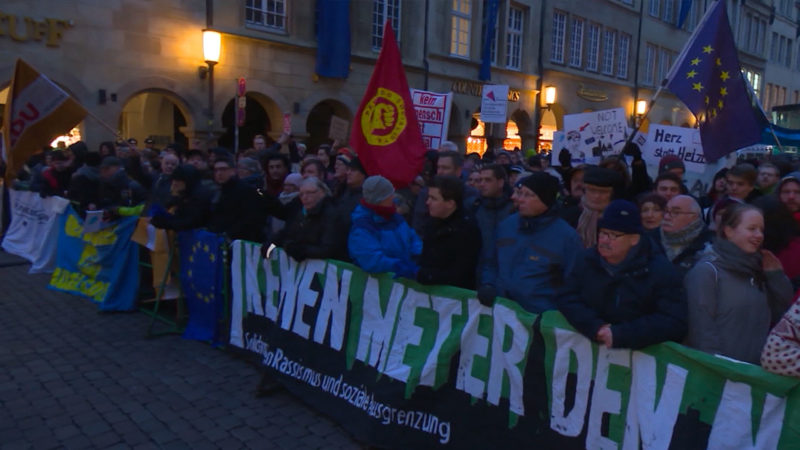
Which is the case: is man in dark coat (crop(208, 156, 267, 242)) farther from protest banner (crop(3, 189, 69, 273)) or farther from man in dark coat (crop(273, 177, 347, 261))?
protest banner (crop(3, 189, 69, 273))

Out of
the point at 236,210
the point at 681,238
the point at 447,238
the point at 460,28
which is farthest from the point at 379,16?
the point at 681,238

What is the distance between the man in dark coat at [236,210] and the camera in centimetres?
616

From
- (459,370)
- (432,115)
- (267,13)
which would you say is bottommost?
(459,370)

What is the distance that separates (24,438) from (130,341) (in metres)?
2.11

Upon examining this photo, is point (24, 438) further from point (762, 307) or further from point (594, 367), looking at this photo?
point (762, 307)

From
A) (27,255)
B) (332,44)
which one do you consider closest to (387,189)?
(27,255)

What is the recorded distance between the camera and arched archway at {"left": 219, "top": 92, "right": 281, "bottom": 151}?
15.9 metres

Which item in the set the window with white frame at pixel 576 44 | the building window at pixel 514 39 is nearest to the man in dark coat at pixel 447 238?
the building window at pixel 514 39

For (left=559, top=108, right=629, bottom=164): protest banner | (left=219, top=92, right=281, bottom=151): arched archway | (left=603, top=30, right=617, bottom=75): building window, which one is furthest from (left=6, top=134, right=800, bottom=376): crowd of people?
(left=603, top=30, right=617, bottom=75): building window

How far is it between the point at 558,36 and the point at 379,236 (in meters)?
22.6

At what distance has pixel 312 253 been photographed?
4953 mm

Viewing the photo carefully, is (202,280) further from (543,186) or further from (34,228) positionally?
(34,228)

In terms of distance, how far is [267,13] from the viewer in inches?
611

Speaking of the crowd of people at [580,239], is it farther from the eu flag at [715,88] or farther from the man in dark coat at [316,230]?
the eu flag at [715,88]
